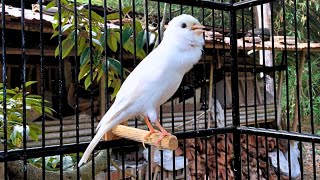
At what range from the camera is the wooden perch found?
1.48m

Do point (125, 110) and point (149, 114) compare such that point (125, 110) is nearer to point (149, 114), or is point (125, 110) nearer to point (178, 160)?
point (149, 114)

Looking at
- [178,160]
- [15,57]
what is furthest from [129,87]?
[178,160]

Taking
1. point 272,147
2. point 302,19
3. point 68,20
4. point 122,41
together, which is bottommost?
point 272,147

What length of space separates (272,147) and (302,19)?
3212 millimetres

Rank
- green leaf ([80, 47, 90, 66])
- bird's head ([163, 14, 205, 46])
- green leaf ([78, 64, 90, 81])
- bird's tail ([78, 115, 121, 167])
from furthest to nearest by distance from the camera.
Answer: green leaf ([78, 64, 90, 81]) → green leaf ([80, 47, 90, 66]) → bird's head ([163, 14, 205, 46]) → bird's tail ([78, 115, 121, 167])

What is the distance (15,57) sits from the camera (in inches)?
176

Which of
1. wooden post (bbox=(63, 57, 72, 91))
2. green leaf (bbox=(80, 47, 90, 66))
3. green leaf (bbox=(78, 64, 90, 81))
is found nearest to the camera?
green leaf (bbox=(80, 47, 90, 66))

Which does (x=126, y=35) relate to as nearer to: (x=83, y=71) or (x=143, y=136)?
(x=83, y=71)

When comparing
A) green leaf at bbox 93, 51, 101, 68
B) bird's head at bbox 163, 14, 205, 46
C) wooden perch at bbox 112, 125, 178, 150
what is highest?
bird's head at bbox 163, 14, 205, 46

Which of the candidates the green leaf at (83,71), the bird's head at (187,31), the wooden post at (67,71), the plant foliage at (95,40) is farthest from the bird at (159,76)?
the wooden post at (67,71)

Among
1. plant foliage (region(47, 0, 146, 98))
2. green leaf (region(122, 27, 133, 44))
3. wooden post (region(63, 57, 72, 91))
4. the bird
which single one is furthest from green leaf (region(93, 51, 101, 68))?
wooden post (region(63, 57, 72, 91))

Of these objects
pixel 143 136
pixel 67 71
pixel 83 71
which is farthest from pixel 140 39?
pixel 67 71

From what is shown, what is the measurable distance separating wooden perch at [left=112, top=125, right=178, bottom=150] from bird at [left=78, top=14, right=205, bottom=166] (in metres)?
0.02

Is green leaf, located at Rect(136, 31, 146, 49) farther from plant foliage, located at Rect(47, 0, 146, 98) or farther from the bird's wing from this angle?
the bird's wing
